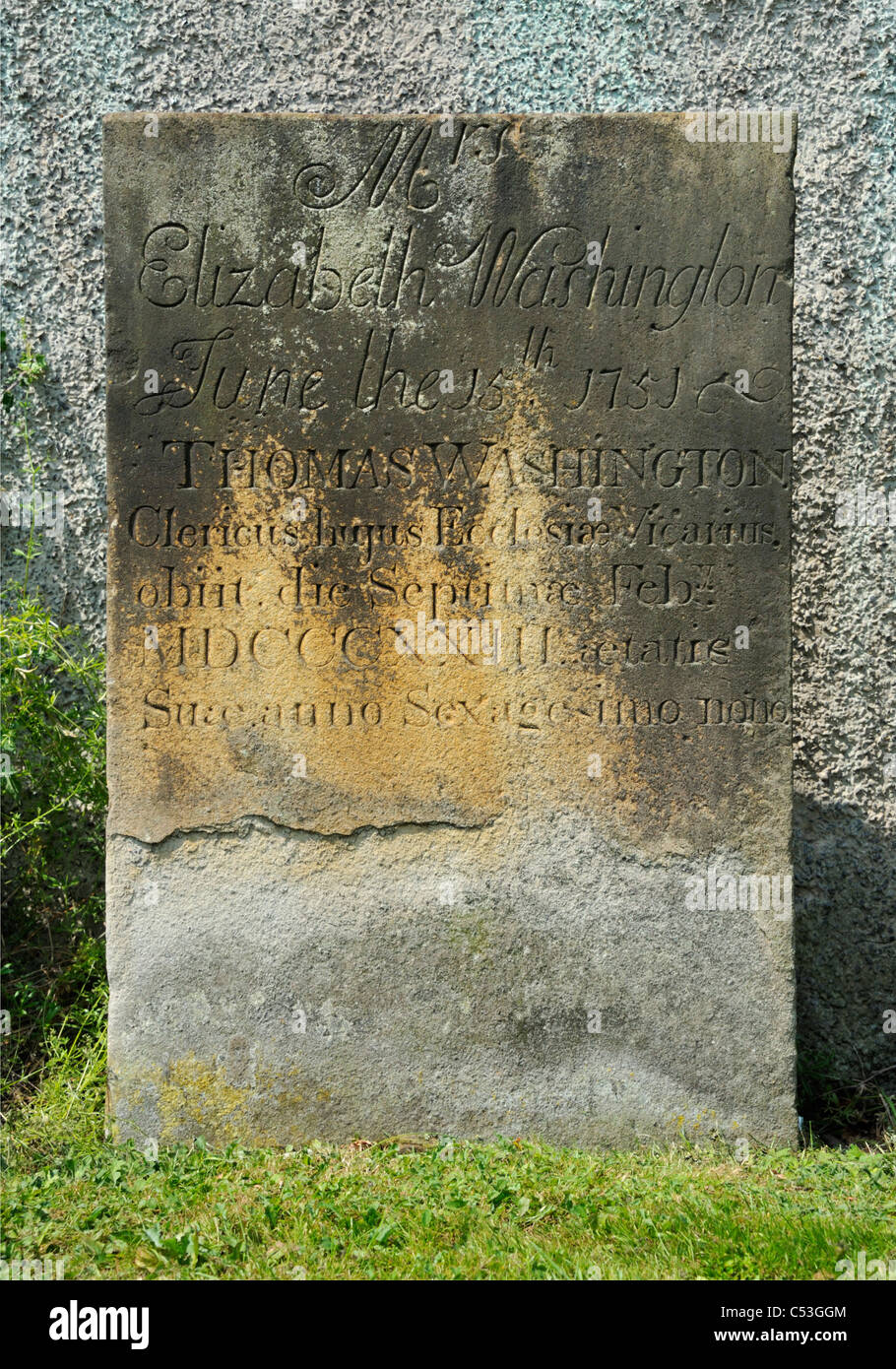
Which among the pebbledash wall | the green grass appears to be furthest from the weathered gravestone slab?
the pebbledash wall

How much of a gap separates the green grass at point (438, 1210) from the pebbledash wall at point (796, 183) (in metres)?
1.23

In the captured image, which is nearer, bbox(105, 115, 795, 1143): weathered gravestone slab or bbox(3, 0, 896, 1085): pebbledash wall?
bbox(105, 115, 795, 1143): weathered gravestone slab

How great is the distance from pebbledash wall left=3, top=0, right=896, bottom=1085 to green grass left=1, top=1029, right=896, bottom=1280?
123 cm

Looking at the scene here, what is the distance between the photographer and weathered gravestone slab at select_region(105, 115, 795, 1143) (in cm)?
325

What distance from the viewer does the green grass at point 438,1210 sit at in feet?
8.46

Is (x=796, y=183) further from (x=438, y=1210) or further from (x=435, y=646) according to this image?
(x=438, y=1210)

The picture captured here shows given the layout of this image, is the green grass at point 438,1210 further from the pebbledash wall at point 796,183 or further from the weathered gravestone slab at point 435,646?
the pebbledash wall at point 796,183

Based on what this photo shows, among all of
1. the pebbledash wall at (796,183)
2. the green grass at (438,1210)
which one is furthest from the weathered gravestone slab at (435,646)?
the pebbledash wall at (796,183)

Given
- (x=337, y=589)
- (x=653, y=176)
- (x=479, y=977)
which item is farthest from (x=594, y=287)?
(x=479, y=977)

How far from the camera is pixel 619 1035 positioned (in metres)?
3.29

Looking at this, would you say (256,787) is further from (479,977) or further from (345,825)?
(479,977)

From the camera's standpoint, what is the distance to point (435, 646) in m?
3.27

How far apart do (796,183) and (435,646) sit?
244cm

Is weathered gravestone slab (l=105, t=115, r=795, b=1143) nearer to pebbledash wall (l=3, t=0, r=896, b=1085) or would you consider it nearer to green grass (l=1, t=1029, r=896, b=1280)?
green grass (l=1, t=1029, r=896, b=1280)
